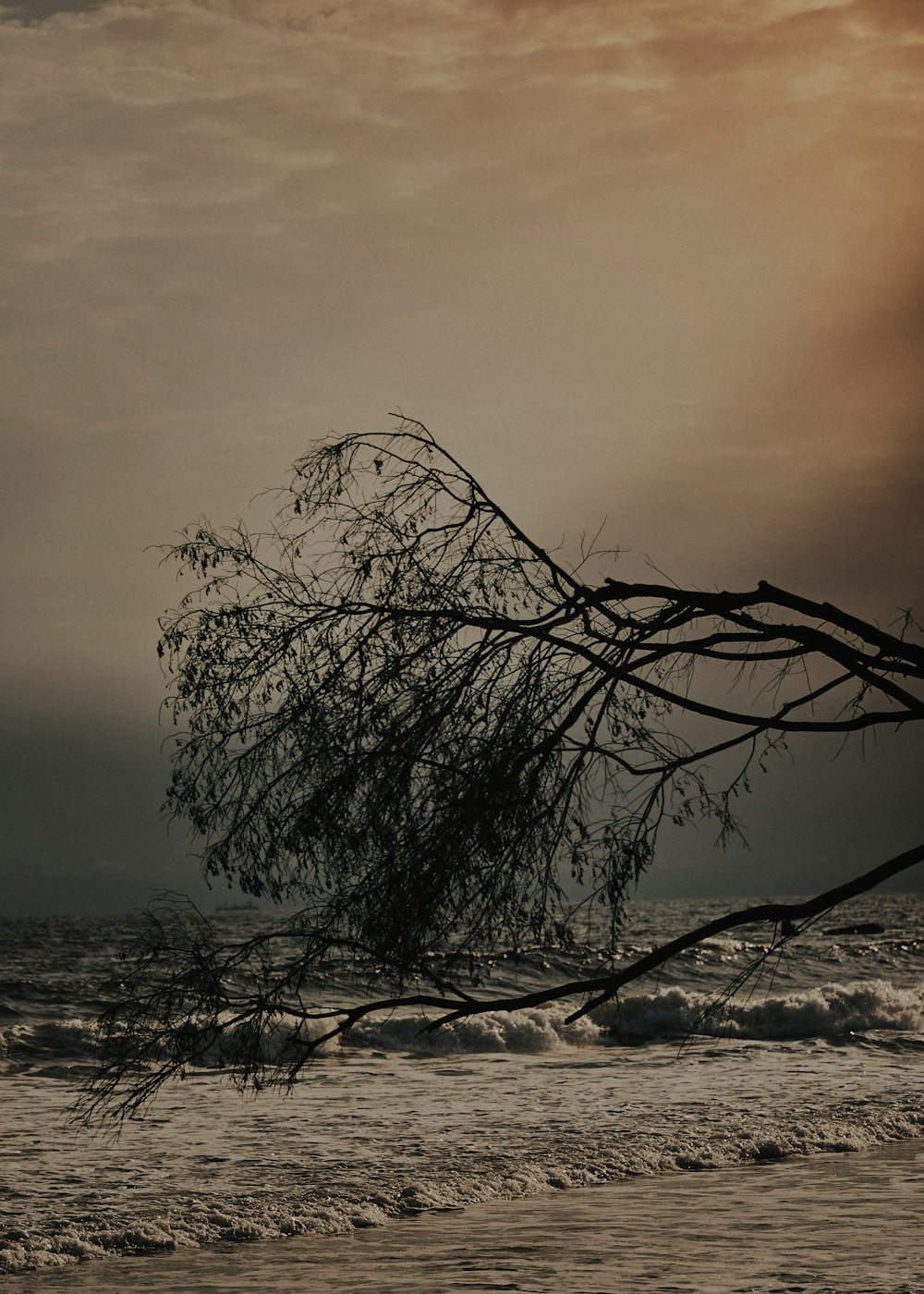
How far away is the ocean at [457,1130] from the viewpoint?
1151 centimetres

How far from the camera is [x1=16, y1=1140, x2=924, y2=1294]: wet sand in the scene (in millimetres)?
9422

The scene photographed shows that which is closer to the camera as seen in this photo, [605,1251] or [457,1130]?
[605,1251]

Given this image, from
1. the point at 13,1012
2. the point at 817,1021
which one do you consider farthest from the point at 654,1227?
the point at 13,1012

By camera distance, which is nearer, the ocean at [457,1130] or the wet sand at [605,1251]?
the wet sand at [605,1251]

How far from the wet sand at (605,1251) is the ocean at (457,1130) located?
0.24 feet

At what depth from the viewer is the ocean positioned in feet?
37.8

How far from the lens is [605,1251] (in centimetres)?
1045

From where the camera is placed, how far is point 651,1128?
16484mm

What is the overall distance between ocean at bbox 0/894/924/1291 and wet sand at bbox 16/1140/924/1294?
74 millimetres

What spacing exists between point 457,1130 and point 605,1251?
6.16m

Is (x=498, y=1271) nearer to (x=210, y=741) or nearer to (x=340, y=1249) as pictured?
(x=340, y=1249)

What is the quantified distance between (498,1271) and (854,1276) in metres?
→ 2.57

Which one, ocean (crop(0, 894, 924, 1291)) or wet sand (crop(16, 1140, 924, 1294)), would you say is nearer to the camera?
wet sand (crop(16, 1140, 924, 1294))

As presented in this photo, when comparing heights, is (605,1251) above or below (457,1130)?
above
